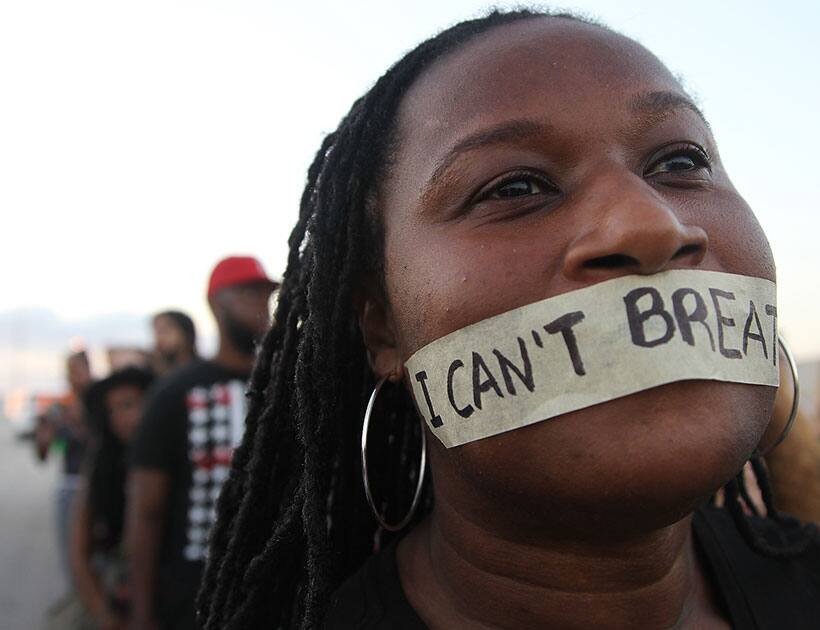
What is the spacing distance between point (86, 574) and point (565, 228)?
4252mm

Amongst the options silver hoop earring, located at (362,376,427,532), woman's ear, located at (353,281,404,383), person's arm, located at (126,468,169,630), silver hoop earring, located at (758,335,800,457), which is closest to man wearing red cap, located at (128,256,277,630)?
person's arm, located at (126,468,169,630)

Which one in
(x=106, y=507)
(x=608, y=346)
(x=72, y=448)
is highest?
(x=608, y=346)

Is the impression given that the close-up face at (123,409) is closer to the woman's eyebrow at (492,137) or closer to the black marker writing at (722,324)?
the woman's eyebrow at (492,137)

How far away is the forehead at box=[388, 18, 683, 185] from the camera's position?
4.17 ft

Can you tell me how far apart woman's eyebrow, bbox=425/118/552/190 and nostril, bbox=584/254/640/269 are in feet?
0.81

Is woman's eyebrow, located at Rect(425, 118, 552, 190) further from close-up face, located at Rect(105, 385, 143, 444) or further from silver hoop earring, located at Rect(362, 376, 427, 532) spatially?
close-up face, located at Rect(105, 385, 143, 444)

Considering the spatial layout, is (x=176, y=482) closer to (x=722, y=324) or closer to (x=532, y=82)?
(x=532, y=82)

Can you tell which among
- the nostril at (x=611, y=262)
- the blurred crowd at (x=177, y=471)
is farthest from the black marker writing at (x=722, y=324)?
the blurred crowd at (x=177, y=471)

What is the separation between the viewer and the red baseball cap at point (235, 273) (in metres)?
4.08

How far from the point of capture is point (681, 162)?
1336 millimetres

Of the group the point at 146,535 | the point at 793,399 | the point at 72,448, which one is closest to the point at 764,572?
the point at 793,399

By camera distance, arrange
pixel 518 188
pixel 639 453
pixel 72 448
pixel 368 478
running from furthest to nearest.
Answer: pixel 72 448 < pixel 368 478 < pixel 518 188 < pixel 639 453

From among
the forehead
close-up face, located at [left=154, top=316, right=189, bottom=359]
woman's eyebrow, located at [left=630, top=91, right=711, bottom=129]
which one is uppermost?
the forehead

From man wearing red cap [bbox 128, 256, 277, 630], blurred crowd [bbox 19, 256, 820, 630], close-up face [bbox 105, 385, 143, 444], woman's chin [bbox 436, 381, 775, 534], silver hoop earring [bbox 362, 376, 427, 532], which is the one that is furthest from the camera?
close-up face [bbox 105, 385, 143, 444]
